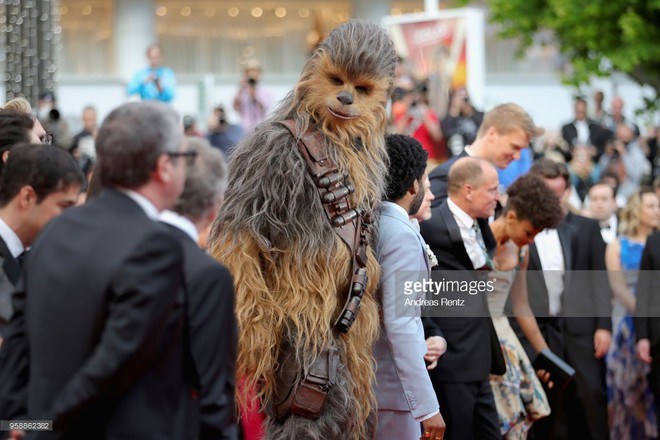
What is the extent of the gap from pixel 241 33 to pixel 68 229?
25.7 metres

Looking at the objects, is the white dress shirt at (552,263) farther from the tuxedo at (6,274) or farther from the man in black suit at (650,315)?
the tuxedo at (6,274)

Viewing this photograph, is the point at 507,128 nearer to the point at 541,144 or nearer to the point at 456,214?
the point at 456,214

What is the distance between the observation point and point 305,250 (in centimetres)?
511

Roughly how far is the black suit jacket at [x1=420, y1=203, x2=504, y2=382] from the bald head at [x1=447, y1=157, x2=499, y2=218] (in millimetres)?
144

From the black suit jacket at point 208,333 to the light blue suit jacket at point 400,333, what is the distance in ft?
6.41

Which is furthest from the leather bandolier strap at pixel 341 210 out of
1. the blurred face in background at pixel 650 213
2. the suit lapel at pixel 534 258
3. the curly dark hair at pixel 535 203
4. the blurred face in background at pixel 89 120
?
the blurred face in background at pixel 89 120

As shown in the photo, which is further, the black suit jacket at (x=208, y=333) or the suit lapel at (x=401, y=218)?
the suit lapel at (x=401, y=218)

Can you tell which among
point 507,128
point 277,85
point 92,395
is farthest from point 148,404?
point 277,85

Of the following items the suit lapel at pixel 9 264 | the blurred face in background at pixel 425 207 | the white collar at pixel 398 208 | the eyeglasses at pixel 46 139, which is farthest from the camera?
the blurred face in background at pixel 425 207

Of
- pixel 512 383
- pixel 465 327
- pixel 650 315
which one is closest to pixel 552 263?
pixel 650 315

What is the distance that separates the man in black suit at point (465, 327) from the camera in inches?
247

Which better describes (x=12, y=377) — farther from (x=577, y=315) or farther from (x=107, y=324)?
(x=577, y=315)

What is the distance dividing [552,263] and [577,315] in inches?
18.7

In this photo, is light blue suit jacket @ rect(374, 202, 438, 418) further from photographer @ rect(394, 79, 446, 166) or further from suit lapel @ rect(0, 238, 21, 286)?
photographer @ rect(394, 79, 446, 166)
